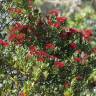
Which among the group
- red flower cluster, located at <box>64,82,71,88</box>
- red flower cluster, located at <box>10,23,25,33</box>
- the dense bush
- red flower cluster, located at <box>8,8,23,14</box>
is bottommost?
red flower cluster, located at <box>64,82,71,88</box>

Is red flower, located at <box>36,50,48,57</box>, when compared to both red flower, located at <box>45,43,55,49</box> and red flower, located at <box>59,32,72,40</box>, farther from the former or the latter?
red flower, located at <box>59,32,72,40</box>

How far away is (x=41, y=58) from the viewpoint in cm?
619

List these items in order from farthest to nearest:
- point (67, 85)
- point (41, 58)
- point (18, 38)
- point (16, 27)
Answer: point (16, 27) → point (18, 38) → point (67, 85) → point (41, 58)

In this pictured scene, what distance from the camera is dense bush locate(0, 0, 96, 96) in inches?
243

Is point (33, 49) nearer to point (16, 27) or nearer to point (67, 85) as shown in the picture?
point (16, 27)

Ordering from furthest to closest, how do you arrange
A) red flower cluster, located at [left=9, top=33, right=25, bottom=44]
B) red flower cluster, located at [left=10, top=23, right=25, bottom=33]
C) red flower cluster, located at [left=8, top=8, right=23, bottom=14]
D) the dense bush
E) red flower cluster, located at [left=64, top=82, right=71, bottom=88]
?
red flower cluster, located at [left=8, top=8, right=23, bottom=14]
red flower cluster, located at [left=10, top=23, right=25, bottom=33]
red flower cluster, located at [left=9, top=33, right=25, bottom=44]
red flower cluster, located at [left=64, top=82, right=71, bottom=88]
the dense bush

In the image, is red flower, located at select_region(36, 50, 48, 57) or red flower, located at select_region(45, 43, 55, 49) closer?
red flower, located at select_region(36, 50, 48, 57)

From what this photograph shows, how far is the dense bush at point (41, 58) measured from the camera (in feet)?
20.2

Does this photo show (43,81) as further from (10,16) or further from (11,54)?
(10,16)

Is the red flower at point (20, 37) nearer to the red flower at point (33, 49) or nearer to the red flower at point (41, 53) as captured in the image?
the red flower at point (33, 49)

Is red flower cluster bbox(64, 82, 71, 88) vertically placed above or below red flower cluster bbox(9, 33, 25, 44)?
below

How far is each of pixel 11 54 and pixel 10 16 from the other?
0.90 meters

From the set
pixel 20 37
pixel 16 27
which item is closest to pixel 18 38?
pixel 20 37

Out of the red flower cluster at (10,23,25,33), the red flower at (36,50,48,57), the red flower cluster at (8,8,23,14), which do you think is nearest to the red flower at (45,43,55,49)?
the red flower at (36,50,48,57)
